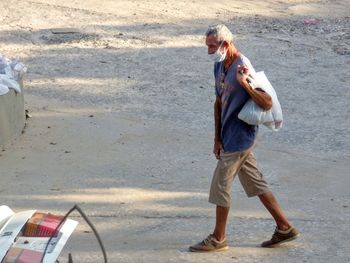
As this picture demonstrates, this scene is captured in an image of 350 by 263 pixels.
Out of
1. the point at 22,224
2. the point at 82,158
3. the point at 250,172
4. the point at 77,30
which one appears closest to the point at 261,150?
the point at 82,158

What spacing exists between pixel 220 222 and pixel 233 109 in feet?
2.80

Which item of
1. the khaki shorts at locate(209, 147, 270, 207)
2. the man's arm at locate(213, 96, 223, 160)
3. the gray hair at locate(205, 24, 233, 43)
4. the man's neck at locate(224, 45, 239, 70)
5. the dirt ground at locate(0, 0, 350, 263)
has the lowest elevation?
the dirt ground at locate(0, 0, 350, 263)

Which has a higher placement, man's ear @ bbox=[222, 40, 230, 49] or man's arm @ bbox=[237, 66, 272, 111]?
man's ear @ bbox=[222, 40, 230, 49]

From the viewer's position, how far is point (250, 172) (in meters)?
6.09

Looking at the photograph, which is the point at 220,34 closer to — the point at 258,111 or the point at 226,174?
the point at 258,111

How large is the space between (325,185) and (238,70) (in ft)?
7.61

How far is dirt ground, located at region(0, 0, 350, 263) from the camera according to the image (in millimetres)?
6570

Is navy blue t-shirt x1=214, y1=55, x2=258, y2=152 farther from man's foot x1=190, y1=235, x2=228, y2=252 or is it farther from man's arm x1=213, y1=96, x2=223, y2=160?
man's foot x1=190, y1=235, x2=228, y2=252

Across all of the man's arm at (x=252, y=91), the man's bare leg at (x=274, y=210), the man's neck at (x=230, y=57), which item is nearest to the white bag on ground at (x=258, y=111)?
the man's arm at (x=252, y=91)

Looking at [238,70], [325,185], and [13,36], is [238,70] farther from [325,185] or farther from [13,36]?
[13,36]

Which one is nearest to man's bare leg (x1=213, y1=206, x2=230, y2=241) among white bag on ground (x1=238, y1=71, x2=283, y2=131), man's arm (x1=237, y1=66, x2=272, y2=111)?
white bag on ground (x1=238, y1=71, x2=283, y2=131)

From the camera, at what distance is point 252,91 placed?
18.8 ft

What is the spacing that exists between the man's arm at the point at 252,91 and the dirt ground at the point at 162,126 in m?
1.17

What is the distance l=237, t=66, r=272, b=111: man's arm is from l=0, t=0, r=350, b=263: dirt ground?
1.17 metres
